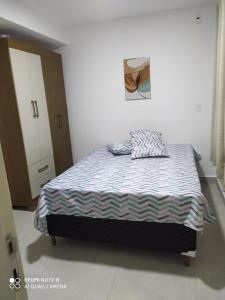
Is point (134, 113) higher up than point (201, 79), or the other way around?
point (201, 79)

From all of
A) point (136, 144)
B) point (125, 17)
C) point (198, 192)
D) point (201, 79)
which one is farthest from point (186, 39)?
point (198, 192)

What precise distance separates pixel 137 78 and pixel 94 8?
3.51ft

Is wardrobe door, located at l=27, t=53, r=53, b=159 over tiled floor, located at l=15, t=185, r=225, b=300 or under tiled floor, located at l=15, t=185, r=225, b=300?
over

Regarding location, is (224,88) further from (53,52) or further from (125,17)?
(53,52)

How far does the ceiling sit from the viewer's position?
277cm

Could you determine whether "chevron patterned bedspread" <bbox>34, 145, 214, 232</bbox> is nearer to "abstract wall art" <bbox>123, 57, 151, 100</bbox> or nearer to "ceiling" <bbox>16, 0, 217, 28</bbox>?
"abstract wall art" <bbox>123, 57, 151, 100</bbox>

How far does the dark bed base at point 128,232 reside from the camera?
1884 millimetres

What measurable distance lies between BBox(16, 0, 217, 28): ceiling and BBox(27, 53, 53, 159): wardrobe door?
0.58 meters

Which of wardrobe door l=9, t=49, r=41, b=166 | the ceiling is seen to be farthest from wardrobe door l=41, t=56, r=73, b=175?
the ceiling

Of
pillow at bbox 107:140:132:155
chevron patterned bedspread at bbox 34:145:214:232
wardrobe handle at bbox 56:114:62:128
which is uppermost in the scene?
wardrobe handle at bbox 56:114:62:128

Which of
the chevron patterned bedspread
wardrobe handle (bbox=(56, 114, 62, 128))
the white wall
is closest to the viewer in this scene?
the chevron patterned bedspread

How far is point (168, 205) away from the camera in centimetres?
188

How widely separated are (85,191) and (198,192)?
94 cm

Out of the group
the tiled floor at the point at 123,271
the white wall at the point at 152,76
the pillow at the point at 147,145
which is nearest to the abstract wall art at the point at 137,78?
the white wall at the point at 152,76
